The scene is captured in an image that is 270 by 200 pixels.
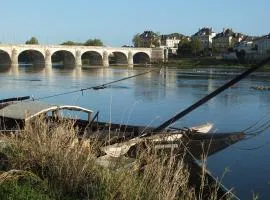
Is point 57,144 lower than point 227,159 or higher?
higher

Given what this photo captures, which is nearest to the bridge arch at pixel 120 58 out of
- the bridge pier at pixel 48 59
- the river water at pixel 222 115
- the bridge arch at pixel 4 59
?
the bridge pier at pixel 48 59

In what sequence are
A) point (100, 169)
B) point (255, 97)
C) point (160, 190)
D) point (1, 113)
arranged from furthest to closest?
1. point (255, 97)
2. point (1, 113)
3. point (100, 169)
4. point (160, 190)

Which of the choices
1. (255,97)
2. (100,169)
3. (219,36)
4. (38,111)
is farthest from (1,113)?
(219,36)

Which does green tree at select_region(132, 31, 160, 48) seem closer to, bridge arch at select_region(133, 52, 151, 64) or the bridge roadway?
the bridge roadway

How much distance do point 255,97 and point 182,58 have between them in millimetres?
72701

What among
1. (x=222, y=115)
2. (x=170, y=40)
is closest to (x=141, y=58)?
Result: (x=170, y=40)

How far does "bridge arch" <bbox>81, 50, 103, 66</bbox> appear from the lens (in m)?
102

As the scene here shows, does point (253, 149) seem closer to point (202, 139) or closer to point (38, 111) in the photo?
point (202, 139)

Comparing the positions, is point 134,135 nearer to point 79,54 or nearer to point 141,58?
point 79,54

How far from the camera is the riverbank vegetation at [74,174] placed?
207 inches

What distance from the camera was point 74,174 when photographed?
5742 mm

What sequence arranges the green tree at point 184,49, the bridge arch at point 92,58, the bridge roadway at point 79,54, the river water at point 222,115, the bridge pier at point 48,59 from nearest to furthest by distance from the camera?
the river water at point 222,115, the bridge roadway at point 79,54, the bridge pier at point 48,59, the bridge arch at point 92,58, the green tree at point 184,49

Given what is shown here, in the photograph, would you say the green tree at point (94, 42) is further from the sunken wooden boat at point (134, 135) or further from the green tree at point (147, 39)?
the sunken wooden boat at point (134, 135)

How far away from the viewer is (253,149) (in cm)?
1420
